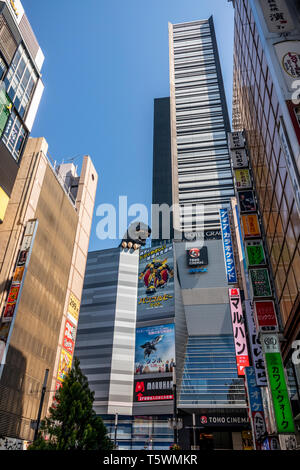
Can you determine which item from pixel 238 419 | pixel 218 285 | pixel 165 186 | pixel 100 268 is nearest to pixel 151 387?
pixel 238 419

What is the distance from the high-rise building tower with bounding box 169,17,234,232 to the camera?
114188 mm

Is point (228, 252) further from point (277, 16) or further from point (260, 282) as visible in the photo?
point (277, 16)

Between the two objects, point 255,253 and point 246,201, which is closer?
point 255,253

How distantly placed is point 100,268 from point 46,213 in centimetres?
7262

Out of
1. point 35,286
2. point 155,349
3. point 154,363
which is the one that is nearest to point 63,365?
point 35,286

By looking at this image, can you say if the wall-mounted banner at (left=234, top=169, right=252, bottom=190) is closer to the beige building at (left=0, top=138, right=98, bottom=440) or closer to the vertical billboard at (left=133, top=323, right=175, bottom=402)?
the beige building at (left=0, top=138, right=98, bottom=440)

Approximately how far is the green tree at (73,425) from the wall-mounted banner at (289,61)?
71.4 feet

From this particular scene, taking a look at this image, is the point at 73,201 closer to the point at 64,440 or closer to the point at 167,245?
the point at 64,440

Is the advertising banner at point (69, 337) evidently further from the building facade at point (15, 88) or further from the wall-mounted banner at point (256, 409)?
the wall-mounted banner at point (256, 409)

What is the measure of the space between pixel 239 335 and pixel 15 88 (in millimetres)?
30345

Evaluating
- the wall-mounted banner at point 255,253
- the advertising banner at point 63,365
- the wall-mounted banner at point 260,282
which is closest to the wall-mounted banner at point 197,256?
the advertising banner at point 63,365

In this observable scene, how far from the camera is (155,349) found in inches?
3061

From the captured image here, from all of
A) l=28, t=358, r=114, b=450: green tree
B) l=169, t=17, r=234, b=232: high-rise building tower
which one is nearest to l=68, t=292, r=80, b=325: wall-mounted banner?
l=28, t=358, r=114, b=450: green tree

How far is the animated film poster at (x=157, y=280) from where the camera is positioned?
85.8 meters
